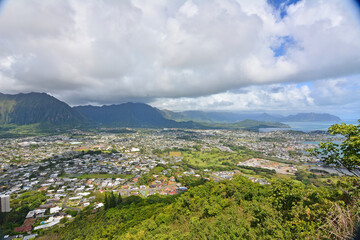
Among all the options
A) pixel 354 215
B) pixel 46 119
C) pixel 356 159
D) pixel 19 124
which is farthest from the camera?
pixel 46 119

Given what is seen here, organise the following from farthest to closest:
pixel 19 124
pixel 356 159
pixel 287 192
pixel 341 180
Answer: pixel 19 124, pixel 287 192, pixel 341 180, pixel 356 159

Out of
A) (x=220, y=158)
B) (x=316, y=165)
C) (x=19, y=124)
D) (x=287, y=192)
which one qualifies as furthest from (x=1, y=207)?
(x=19, y=124)

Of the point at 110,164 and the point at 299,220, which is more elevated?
the point at 299,220

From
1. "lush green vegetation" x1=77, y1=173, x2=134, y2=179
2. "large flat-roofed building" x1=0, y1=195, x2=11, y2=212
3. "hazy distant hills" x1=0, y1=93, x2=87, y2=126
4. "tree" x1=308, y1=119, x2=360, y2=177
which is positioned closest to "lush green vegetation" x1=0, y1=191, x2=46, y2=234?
"lush green vegetation" x1=77, y1=173, x2=134, y2=179

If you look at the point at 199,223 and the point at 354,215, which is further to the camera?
the point at 199,223

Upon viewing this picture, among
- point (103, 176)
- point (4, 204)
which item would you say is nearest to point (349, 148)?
point (4, 204)

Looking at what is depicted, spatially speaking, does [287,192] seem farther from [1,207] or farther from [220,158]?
[220,158]

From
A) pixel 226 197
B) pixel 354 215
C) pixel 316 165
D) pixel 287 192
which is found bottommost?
pixel 316 165
